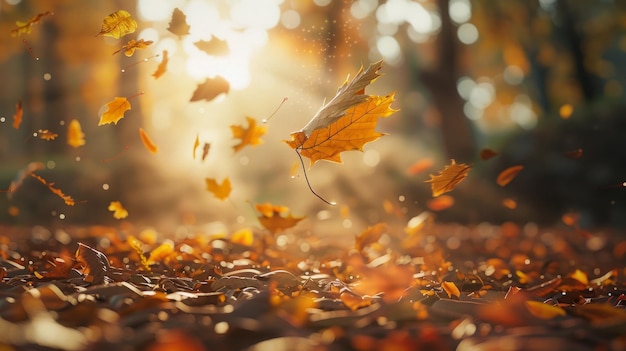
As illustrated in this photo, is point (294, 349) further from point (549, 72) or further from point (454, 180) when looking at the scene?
point (549, 72)

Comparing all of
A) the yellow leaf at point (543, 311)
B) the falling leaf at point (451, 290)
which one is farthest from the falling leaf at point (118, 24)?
the yellow leaf at point (543, 311)

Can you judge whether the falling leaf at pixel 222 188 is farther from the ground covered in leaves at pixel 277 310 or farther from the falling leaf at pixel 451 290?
the falling leaf at pixel 451 290

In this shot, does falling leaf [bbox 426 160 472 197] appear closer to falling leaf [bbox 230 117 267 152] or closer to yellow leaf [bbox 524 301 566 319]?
yellow leaf [bbox 524 301 566 319]

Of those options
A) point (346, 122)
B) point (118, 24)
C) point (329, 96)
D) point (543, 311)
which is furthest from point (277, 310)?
point (329, 96)

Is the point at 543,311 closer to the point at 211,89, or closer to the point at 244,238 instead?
the point at 211,89

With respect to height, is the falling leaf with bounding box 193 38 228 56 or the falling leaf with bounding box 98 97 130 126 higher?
the falling leaf with bounding box 193 38 228 56

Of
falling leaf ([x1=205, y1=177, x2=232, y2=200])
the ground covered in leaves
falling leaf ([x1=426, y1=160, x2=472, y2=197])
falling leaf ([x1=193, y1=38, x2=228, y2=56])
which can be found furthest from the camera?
falling leaf ([x1=205, y1=177, x2=232, y2=200])

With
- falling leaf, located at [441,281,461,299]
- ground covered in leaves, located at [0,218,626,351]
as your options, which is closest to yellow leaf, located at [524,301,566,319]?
ground covered in leaves, located at [0,218,626,351]
